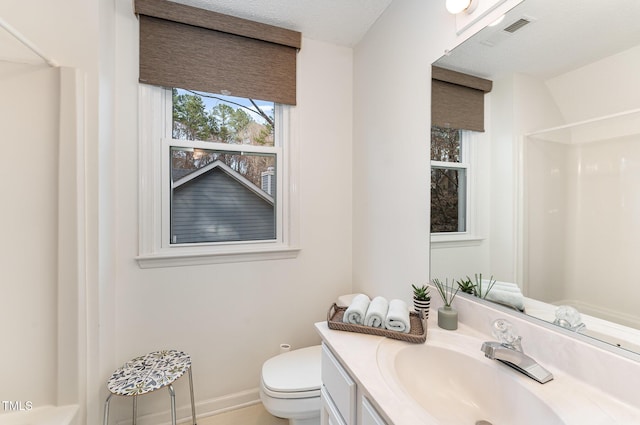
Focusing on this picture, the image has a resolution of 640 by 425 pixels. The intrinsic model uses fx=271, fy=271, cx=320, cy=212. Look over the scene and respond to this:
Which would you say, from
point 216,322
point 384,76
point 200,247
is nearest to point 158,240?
point 200,247

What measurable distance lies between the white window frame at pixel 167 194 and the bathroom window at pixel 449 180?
0.92 meters

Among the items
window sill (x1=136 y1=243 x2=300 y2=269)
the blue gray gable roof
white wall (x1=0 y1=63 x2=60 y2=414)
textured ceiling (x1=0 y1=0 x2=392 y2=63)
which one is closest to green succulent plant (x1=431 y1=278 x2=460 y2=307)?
window sill (x1=136 y1=243 x2=300 y2=269)

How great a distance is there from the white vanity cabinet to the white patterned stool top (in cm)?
79

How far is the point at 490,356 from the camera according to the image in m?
0.82

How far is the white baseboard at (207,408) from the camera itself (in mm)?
1582

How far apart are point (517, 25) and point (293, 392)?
174cm

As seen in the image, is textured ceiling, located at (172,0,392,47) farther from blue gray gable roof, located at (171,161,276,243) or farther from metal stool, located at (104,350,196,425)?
metal stool, located at (104,350,196,425)

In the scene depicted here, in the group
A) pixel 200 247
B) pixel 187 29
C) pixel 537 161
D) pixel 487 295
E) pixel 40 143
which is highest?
pixel 187 29

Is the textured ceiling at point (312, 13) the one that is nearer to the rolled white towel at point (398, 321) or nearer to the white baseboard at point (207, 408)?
the rolled white towel at point (398, 321)

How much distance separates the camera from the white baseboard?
158 cm

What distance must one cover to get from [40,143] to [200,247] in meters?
0.88

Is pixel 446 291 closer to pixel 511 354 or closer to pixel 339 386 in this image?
pixel 511 354

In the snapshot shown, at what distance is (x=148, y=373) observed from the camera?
4.44ft

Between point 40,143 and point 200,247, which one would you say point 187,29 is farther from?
point 200,247
